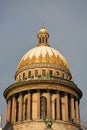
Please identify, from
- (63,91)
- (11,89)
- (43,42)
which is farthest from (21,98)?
(43,42)

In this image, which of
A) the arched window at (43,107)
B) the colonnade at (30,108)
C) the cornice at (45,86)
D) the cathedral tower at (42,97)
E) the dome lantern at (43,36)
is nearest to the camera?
the cathedral tower at (42,97)

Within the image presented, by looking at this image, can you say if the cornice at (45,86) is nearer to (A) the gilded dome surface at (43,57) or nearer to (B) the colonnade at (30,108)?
(B) the colonnade at (30,108)

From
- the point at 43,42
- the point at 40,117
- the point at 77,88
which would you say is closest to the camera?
the point at 40,117

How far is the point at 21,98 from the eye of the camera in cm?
6944

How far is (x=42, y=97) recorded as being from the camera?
69.2m

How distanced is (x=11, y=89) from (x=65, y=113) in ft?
34.9

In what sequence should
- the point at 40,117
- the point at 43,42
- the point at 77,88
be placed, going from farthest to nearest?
the point at 43,42 < the point at 77,88 < the point at 40,117

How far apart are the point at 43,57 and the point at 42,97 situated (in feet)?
28.9

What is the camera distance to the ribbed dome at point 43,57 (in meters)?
74.4

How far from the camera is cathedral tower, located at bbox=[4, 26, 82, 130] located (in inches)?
2643

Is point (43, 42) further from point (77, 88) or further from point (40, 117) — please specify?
point (40, 117)

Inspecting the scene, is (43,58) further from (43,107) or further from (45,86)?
(43,107)

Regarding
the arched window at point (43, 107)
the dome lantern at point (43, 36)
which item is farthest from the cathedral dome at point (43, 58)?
the arched window at point (43, 107)

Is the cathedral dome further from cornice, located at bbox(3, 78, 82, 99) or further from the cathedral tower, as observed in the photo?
cornice, located at bbox(3, 78, 82, 99)
